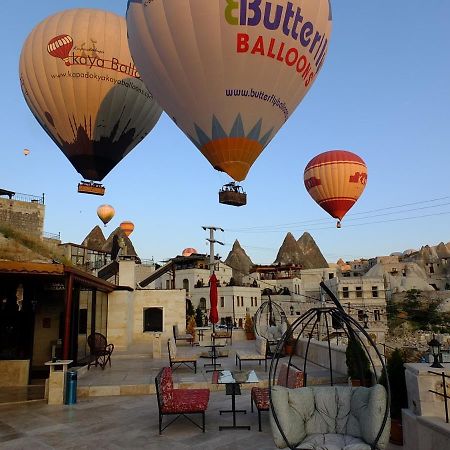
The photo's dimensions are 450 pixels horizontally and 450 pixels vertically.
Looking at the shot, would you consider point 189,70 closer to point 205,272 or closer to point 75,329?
point 75,329

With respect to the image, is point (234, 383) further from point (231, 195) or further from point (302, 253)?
point (302, 253)

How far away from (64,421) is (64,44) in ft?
57.8

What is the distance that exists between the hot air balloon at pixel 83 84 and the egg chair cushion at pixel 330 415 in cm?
1902

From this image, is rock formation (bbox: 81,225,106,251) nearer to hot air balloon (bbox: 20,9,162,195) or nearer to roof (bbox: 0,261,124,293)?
hot air balloon (bbox: 20,9,162,195)

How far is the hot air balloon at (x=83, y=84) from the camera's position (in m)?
20.1

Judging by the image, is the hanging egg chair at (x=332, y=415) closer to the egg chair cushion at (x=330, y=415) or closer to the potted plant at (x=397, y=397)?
the egg chair cushion at (x=330, y=415)

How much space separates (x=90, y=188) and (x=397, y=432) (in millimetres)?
20008

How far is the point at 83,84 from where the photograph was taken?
67.2 feet

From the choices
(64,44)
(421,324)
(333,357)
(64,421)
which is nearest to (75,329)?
(64,421)

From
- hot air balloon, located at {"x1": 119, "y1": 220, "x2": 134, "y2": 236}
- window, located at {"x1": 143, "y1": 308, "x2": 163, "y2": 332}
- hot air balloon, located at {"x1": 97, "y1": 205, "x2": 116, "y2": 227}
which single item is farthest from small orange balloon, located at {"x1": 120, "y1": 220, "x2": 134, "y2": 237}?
window, located at {"x1": 143, "y1": 308, "x2": 163, "y2": 332}

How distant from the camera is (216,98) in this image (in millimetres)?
14586

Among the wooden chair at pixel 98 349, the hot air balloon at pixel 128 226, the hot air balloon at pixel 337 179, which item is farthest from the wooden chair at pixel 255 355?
the hot air balloon at pixel 128 226

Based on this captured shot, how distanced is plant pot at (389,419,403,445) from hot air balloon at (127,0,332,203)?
10394mm

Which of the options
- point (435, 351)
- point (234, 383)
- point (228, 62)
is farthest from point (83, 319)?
point (435, 351)
